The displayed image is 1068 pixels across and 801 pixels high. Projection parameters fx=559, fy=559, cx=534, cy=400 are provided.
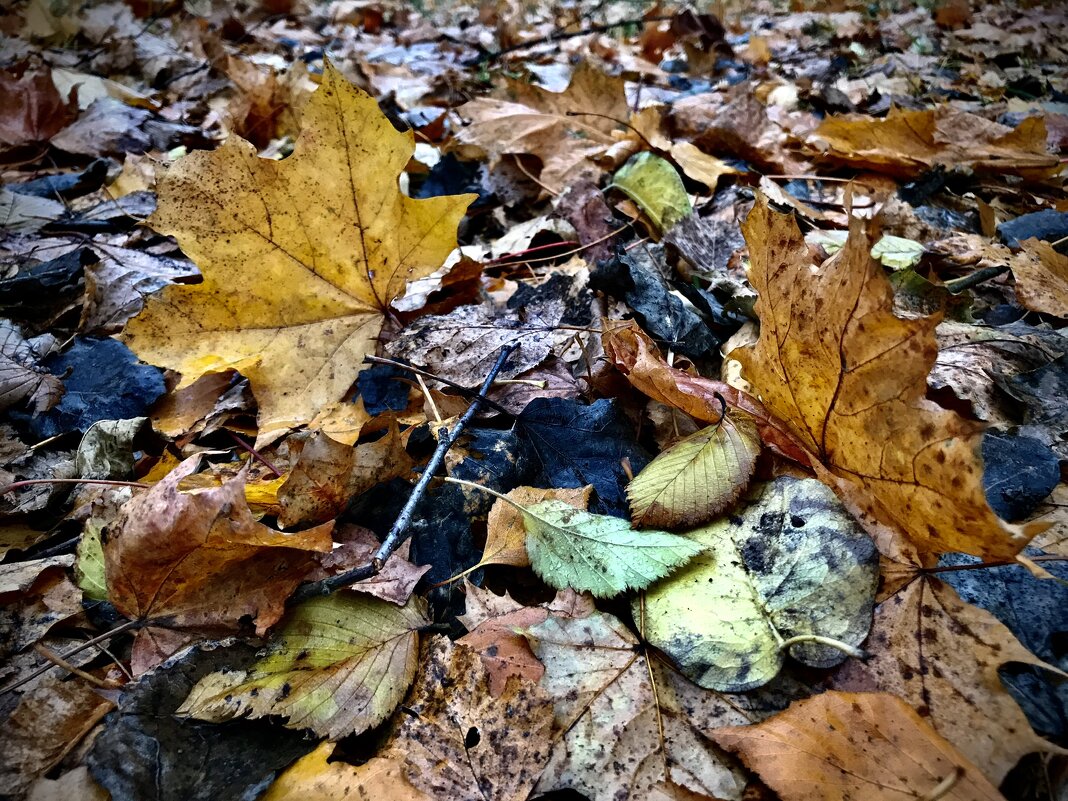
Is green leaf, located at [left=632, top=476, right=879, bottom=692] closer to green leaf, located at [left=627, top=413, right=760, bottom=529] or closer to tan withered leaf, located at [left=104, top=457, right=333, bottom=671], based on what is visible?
green leaf, located at [left=627, top=413, right=760, bottom=529]

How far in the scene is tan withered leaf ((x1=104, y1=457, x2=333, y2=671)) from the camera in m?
0.86

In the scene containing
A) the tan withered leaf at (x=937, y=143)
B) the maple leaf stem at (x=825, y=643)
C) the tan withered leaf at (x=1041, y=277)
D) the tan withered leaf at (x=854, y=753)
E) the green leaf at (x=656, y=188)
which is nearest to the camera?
the tan withered leaf at (x=854, y=753)

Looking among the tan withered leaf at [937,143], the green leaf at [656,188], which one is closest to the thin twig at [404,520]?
the green leaf at [656,188]

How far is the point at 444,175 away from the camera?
2135mm

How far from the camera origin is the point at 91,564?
103 cm

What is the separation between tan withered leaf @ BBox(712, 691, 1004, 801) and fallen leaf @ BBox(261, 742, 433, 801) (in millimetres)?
460

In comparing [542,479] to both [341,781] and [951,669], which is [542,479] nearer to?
[341,781]

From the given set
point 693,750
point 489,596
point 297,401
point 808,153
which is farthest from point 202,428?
point 808,153

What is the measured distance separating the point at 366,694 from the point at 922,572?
0.88 metres

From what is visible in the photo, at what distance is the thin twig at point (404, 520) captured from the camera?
37.1 inches

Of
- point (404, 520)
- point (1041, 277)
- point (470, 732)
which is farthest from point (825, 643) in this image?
point (1041, 277)

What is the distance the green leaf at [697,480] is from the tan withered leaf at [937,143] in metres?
1.63

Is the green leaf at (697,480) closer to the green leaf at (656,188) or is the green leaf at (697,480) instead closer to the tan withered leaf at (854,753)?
the tan withered leaf at (854,753)

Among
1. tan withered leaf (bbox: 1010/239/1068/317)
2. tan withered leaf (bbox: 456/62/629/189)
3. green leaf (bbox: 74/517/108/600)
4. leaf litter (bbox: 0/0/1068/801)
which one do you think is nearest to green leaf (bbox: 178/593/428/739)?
leaf litter (bbox: 0/0/1068/801)
